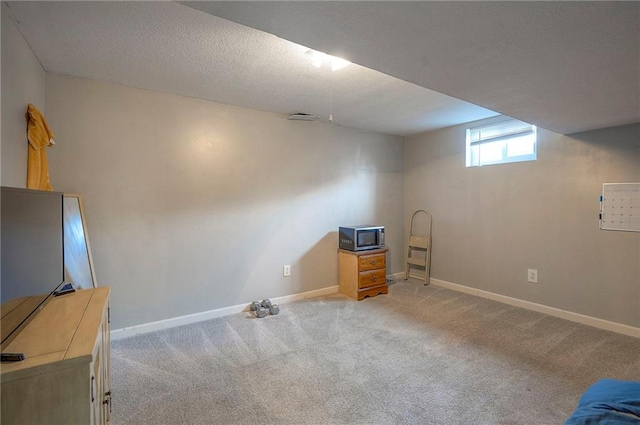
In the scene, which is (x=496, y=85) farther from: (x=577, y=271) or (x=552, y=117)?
(x=577, y=271)

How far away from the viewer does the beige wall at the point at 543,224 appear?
2699mm

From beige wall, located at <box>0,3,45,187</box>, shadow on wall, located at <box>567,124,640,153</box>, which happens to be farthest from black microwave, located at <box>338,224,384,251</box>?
beige wall, located at <box>0,3,45,187</box>

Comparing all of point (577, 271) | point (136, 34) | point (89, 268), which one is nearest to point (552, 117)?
point (577, 271)

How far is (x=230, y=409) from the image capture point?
172 centimetres

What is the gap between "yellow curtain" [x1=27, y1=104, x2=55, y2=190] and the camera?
186cm

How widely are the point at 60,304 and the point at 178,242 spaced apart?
5.27 ft

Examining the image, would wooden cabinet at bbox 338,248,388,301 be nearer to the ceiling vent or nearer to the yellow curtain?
the ceiling vent

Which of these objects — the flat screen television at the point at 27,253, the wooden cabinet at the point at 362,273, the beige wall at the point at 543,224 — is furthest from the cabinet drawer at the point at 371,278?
the flat screen television at the point at 27,253

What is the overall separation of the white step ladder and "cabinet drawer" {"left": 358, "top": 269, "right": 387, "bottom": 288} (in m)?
0.80

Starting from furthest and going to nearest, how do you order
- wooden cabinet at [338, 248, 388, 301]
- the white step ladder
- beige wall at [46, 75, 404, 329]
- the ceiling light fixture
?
1. the white step ladder
2. wooden cabinet at [338, 248, 388, 301]
3. beige wall at [46, 75, 404, 329]
4. the ceiling light fixture

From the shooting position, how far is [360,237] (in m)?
3.71

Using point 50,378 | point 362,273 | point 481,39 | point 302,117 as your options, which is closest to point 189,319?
point 362,273

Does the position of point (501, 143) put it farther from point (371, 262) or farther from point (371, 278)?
point (371, 278)

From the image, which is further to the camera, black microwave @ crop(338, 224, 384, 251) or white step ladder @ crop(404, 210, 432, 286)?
white step ladder @ crop(404, 210, 432, 286)
